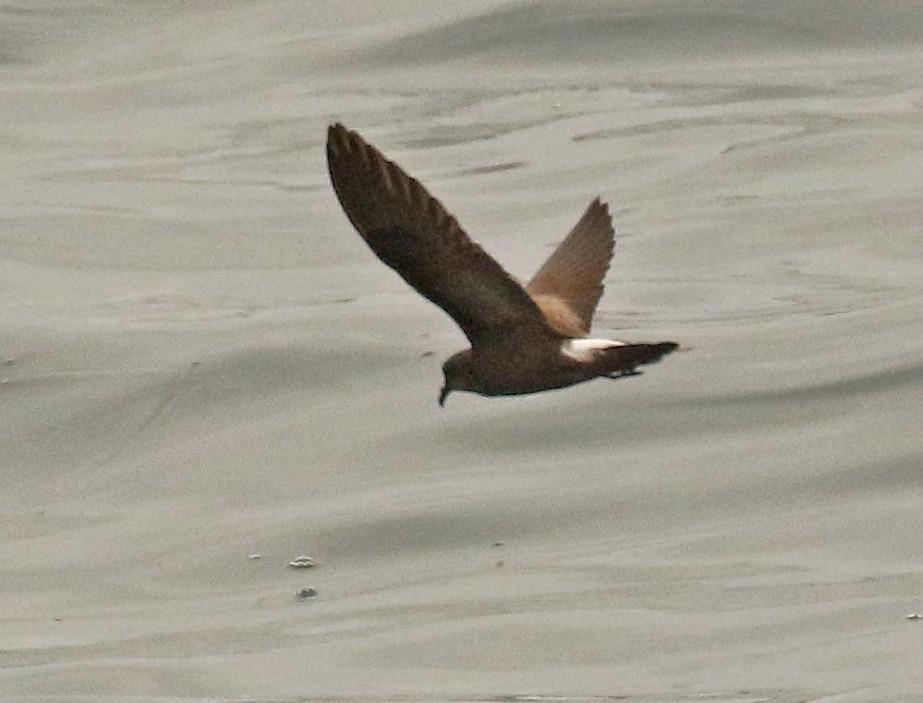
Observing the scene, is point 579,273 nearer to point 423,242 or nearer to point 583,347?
point 583,347

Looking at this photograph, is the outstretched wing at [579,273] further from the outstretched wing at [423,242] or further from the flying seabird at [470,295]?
the outstretched wing at [423,242]

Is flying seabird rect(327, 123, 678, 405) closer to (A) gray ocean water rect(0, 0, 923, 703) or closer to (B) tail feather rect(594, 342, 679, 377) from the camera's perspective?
(B) tail feather rect(594, 342, 679, 377)

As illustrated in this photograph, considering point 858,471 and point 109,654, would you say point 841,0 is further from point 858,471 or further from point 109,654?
point 109,654

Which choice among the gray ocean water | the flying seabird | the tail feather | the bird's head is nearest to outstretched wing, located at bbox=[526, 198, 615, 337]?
the flying seabird

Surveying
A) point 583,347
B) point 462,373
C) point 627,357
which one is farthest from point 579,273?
point 627,357

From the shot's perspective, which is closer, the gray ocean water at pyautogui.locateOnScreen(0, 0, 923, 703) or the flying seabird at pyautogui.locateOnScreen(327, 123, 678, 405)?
the flying seabird at pyautogui.locateOnScreen(327, 123, 678, 405)

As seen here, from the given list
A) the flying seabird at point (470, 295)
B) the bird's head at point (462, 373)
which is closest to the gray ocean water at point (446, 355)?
the bird's head at point (462, 373)
